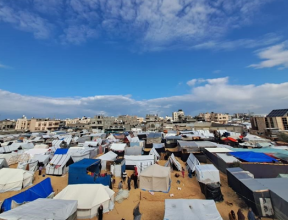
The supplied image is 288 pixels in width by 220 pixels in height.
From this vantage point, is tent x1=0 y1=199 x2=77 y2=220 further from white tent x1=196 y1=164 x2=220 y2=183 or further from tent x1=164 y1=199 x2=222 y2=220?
white tent x1=196 y1=164 x2=220 y2=183

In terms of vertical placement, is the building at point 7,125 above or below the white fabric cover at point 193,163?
above

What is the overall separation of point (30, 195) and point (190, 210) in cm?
975

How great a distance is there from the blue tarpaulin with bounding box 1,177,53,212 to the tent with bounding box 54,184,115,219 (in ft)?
6.28

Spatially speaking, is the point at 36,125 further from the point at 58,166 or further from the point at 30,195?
the point at 30,195

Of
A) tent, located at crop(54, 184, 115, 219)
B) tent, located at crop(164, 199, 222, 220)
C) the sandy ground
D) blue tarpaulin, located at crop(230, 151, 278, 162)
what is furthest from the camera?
blue tarpaulin, located at crop(230, 151, 278, 162)

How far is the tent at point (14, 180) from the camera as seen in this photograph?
12.2 meters

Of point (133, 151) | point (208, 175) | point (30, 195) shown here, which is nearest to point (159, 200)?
point (208, 175)

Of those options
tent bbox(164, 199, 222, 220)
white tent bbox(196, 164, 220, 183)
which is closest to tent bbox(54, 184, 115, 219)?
tent bbox(164, 199, 222, 220)

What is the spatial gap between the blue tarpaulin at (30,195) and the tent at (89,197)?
6.28 feet

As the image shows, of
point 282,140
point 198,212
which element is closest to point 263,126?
point 282,140

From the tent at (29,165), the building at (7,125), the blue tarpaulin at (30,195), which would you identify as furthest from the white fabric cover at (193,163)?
the building at (7,125)

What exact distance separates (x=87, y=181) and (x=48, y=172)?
688 cm

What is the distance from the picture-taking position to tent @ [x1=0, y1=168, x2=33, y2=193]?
12.2m

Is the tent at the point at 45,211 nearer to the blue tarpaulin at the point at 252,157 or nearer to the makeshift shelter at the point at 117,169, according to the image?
the makeshift shelter at the point at 117,169
